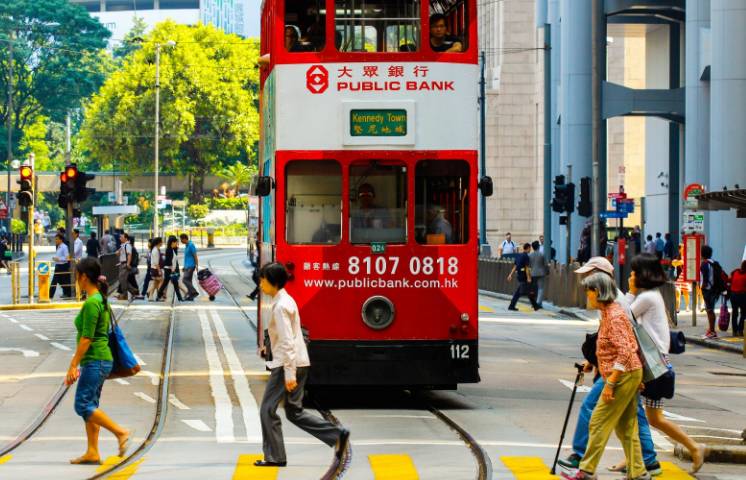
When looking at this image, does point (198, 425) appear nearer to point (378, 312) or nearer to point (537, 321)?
point (378, 312)

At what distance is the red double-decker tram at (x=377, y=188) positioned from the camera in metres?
15.9

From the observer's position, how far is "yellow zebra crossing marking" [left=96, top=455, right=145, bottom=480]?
11.5 m

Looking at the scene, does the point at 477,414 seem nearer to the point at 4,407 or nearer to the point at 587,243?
the point at 4,407

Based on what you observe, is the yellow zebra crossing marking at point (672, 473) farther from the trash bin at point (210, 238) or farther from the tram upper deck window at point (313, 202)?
the trash bin at point (210, 238)

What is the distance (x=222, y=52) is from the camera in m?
101

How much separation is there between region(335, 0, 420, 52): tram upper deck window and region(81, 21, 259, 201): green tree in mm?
81116

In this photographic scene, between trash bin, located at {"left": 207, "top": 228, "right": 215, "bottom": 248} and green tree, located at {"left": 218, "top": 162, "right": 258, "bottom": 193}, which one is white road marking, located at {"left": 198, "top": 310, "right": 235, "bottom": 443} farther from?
green tree, located at {"left": 218, "top": 162, "right": 258, "bottom": 193}

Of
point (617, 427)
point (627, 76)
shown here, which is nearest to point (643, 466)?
point (617, 427)

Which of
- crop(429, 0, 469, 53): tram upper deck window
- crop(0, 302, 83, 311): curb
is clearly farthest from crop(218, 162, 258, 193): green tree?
crop(429, 0, 469, 53): tram upper deck window

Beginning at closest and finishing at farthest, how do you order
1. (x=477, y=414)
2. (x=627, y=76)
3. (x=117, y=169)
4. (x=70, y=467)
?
(x=70, y=467), (x=477, y=414), (x=627, y=76), (x=117, y=169)

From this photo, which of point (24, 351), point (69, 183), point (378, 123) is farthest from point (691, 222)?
point (378, 123)

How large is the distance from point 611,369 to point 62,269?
31.4 m

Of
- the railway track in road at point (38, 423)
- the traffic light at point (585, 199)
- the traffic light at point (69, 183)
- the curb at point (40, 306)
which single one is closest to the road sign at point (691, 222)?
the traffic light at point (585, 199)

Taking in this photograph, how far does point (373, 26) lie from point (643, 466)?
6.55 metres
